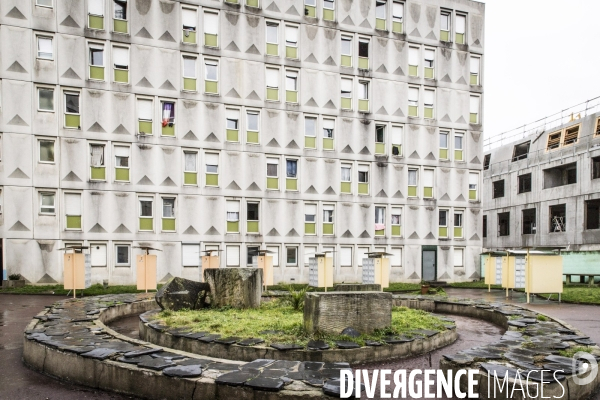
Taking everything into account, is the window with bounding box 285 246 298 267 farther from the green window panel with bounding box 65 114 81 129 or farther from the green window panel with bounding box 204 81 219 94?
the green window panel with bounding box 65 114 81 129

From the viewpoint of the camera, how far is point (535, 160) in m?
39.7

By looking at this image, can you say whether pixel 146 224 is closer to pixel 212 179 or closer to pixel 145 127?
pixel 212 179

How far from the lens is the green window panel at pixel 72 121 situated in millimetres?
26000

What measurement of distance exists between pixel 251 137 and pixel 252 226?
5663 millimetres

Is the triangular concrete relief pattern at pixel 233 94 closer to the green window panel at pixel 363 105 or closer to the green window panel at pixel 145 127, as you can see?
the green window panel at pixel 145 127

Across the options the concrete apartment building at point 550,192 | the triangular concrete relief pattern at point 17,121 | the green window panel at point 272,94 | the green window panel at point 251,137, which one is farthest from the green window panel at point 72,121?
the concrete apartment building at point 550,192

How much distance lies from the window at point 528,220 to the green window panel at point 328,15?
79.3 feet

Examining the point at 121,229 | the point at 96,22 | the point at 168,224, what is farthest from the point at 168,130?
the point at 96,22

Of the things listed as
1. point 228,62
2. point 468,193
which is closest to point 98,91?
point 228,62

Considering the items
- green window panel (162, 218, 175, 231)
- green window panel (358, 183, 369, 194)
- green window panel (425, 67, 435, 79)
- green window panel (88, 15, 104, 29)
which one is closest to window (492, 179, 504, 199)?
green window panel (425, 67, 435, 79)

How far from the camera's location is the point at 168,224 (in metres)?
27.7

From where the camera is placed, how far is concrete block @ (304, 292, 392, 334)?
8.86 metres

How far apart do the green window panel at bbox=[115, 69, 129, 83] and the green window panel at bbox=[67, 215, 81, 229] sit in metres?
8.25

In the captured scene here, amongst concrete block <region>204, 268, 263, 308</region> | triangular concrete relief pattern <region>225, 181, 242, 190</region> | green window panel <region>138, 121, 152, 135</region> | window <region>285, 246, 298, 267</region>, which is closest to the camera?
concrete block <region>204, 268, 263, 308</region>
